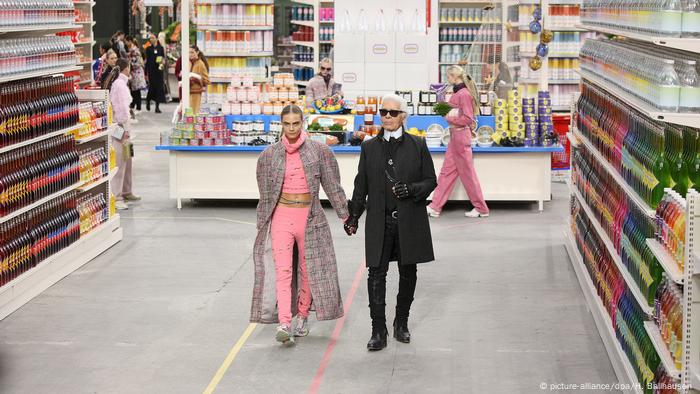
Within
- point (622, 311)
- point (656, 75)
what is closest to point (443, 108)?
point (622, 311)

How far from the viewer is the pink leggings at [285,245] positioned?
7664 millimetres

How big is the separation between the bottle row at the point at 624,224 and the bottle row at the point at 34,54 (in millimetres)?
4254

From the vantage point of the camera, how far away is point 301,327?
8031 mm

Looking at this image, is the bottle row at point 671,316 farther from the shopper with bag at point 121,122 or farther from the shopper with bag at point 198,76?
the shopper with bag at point 198,76

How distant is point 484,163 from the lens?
13141 mm

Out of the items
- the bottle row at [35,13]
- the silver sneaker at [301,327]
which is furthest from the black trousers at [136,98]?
the silver sneaker at [301,327]

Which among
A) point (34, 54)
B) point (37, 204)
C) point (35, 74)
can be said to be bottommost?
point (37, 204)

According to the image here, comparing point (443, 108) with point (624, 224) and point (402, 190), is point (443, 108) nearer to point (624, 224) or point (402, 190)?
point (402, 190)

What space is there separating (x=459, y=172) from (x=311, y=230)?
17.2ft

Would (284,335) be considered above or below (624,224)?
below

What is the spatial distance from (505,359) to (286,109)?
206cm

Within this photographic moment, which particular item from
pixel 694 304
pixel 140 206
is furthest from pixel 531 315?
pixel 140 206

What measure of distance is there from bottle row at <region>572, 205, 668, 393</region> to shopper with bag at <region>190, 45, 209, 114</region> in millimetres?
10520

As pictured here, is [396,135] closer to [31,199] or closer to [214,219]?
[31,199]
